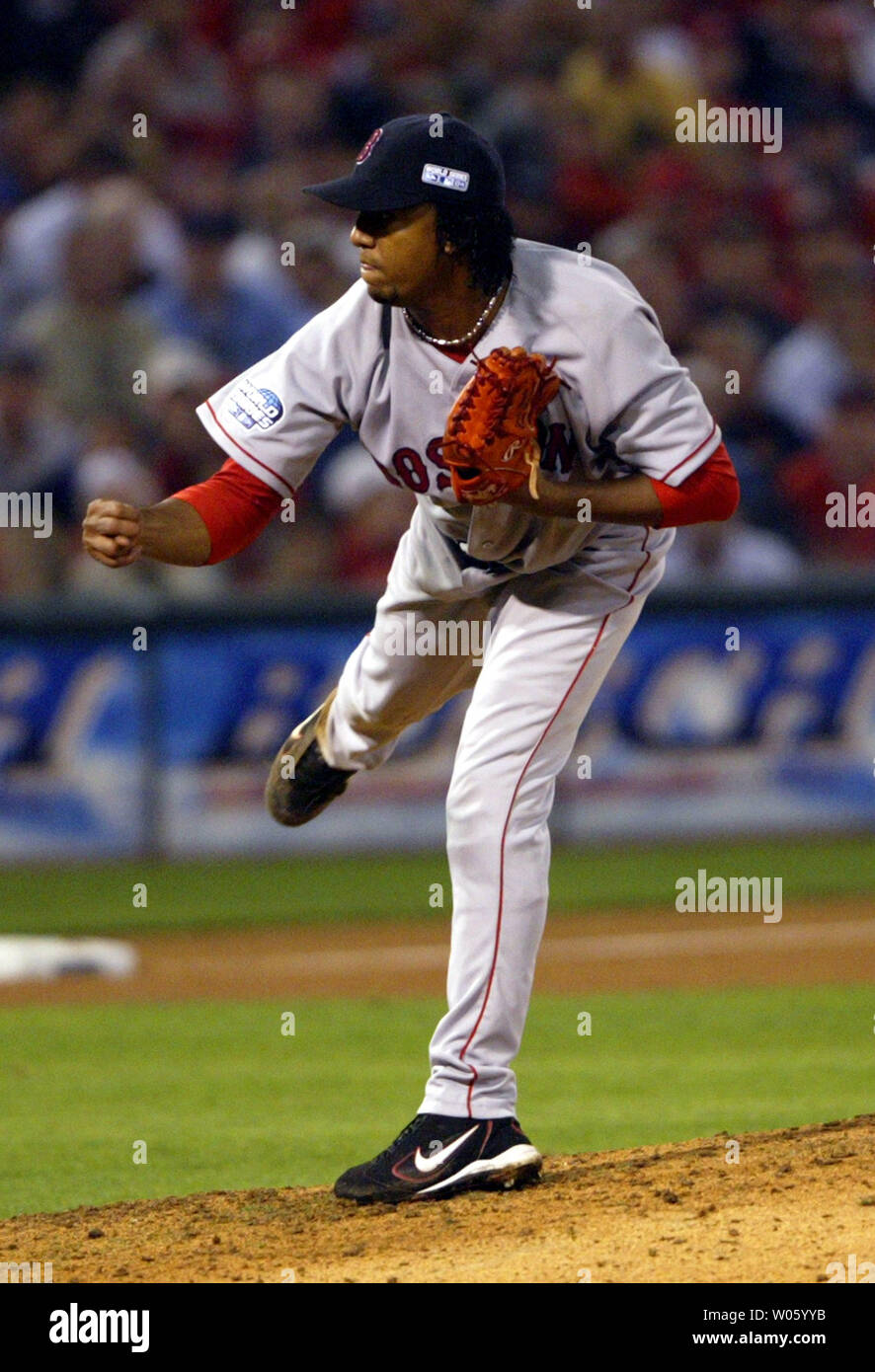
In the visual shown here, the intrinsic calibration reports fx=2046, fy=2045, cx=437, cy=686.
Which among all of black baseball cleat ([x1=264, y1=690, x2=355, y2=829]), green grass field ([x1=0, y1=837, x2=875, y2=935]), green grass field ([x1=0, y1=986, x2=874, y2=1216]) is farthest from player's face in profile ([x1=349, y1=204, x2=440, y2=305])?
green grass field ([x1=0, y1=837, x2=875, y2=935])

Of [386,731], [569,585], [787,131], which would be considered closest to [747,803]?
[787,131]

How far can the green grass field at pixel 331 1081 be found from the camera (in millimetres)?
4828

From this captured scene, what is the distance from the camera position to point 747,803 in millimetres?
10727

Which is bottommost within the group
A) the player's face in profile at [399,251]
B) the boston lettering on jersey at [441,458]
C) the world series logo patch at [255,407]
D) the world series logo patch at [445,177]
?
the boston lettering on jersey at [441,458]

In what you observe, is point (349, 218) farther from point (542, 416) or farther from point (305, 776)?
point (542, 416)

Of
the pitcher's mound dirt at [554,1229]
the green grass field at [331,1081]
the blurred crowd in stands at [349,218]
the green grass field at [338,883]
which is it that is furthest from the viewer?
the blurred crowd in stands at [349,218]

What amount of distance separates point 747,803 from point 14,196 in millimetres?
5198

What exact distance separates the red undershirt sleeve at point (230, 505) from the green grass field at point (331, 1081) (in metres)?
1.47

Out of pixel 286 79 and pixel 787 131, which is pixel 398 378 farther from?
pixel 787 131

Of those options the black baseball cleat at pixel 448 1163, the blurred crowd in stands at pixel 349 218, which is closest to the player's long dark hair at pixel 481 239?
the black baseball cleat at pixel 448 1163

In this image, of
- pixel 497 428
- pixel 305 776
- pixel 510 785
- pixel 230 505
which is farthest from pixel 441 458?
pixel 305 776

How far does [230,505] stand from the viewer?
3936mm

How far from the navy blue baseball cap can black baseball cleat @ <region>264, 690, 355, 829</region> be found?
5.33ft

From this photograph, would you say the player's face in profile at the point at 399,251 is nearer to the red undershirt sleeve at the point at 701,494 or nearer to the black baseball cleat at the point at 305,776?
the red undershirt sleeve at the point at 701,494
